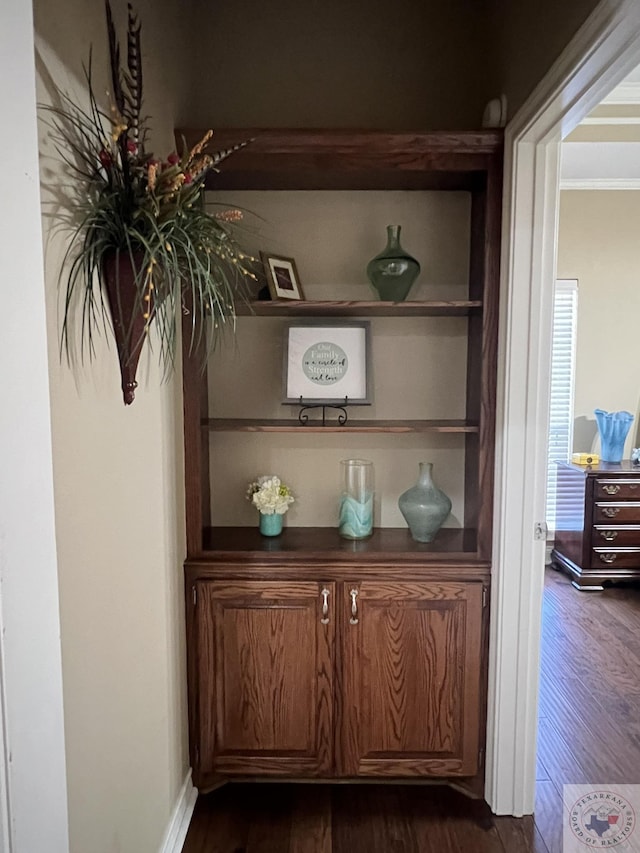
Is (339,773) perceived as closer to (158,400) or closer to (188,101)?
(158,400)

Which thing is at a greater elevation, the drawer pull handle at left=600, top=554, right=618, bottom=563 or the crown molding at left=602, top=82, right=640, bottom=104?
the crown molding at left=602, top=82, right=640, bottom=104

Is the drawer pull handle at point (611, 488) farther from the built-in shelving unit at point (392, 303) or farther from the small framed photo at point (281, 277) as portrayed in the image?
the small framed photo at point (281, 277)

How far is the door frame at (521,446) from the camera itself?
1.83 metres

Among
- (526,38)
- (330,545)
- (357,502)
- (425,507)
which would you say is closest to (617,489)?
(425,507)

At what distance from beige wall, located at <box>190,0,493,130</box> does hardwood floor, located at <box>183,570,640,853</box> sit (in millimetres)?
2342

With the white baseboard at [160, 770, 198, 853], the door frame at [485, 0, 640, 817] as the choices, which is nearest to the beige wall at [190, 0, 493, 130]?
the door frame at [485, 0, 640, 817]

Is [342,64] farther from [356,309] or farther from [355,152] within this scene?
[356,309]

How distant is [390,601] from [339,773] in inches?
24.6

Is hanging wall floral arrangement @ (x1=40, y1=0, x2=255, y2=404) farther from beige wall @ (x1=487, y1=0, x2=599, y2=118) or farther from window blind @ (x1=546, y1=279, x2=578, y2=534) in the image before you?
window blind @ (x1=546, y1=279, x2=578, y2=534)

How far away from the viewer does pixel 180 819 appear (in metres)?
1.92

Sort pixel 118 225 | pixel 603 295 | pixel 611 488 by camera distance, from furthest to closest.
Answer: pixel 603 295, pixel 611 488, pixel 118 225

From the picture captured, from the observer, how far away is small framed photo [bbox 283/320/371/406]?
84.5 inches

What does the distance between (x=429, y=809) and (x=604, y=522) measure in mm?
2552

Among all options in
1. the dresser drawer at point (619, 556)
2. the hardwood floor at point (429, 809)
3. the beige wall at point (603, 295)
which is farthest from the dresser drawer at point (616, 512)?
the hardwood floor at point (429, 809)
